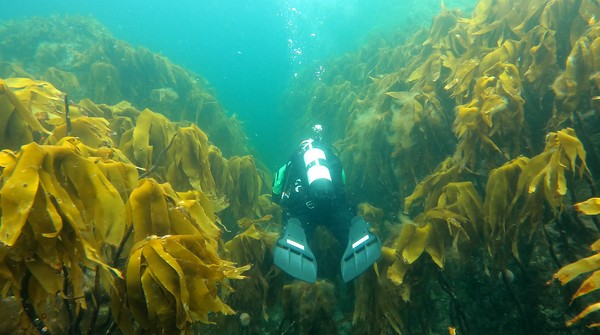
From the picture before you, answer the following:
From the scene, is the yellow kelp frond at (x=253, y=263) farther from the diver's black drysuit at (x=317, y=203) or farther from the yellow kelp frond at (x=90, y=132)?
the yellow kelp frond at (x=90, y=132)

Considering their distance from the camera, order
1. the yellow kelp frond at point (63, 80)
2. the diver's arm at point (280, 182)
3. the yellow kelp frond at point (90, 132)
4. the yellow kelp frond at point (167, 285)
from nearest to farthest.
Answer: the yellow kelp frond at point (167, 285), the yellow kelp frond at point (90, 132), the diver's arm at point (280, 182), the yellow kelp frond at point (63, 80)

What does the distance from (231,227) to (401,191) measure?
226 cm

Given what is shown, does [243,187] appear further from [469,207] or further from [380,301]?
[469,207]

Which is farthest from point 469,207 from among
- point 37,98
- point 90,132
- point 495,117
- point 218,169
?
point 37,98

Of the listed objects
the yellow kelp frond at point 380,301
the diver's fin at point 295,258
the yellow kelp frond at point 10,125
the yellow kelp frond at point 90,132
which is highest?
the yellow kelp frond at point 90,132

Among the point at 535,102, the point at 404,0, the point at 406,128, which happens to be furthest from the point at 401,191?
the point at 404,0

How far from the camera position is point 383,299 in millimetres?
1879

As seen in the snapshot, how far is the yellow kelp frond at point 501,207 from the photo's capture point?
1602 millimetres

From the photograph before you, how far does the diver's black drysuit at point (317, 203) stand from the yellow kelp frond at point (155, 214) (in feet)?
4.34

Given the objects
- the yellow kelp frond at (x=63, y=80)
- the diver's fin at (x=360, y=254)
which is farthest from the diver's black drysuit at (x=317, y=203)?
the yellow kelp frond at (x=63, y=80)

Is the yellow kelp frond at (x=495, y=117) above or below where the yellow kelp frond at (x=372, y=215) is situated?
above

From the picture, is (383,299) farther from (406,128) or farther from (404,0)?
(404,0)

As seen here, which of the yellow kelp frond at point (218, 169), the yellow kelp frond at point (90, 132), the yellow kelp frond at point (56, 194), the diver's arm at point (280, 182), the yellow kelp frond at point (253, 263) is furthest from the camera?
the diver's arm at point (280, 182)

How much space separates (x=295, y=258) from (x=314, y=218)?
600 mm
